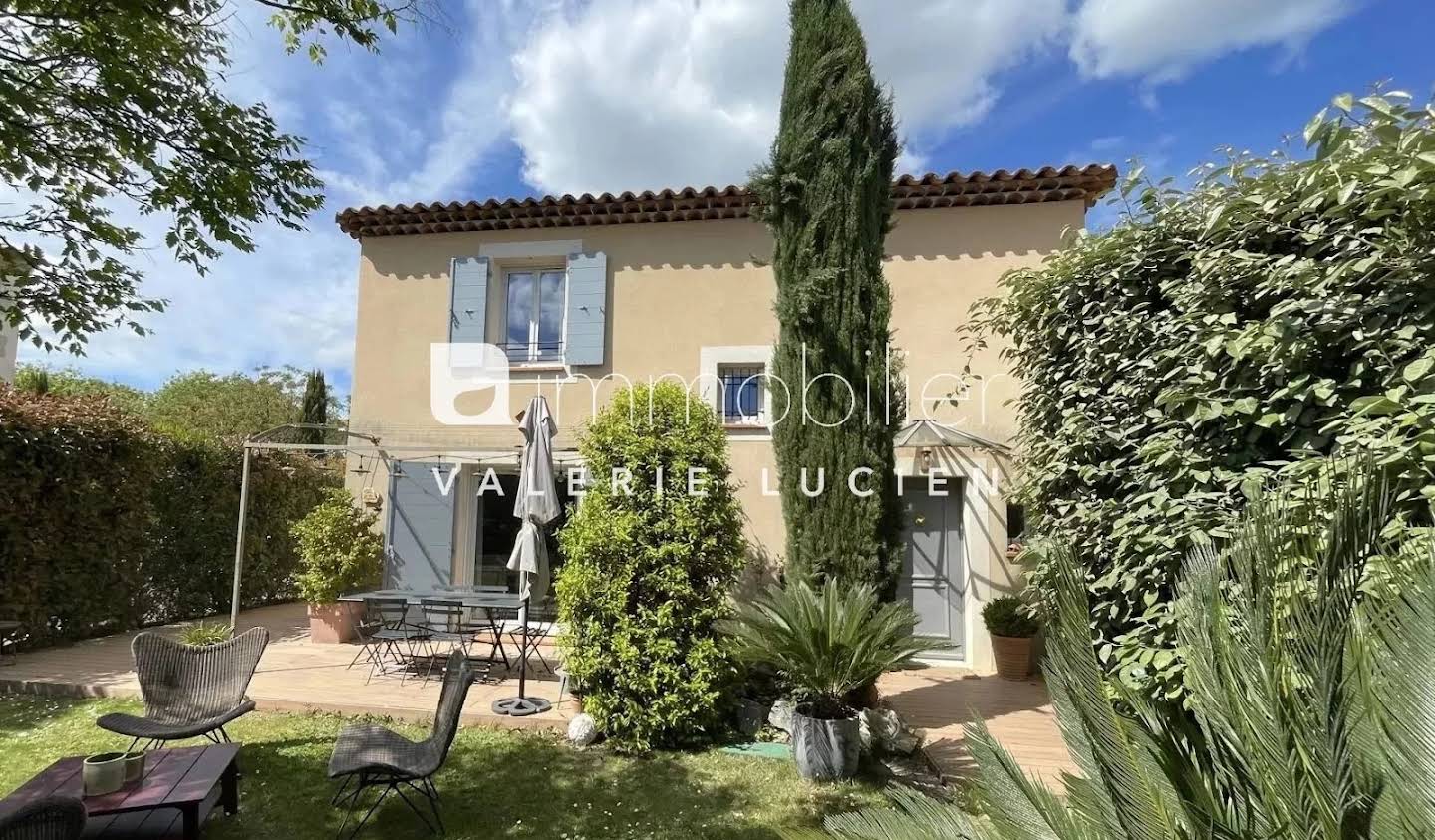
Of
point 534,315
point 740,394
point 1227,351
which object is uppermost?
point 534,315

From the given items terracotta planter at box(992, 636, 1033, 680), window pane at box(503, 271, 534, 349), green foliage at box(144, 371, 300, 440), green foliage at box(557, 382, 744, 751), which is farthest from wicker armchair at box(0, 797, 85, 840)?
green foliage at box(144, 371, 300, 440)

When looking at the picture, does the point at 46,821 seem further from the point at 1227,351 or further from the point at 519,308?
the point at 519,308

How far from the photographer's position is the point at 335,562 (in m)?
8.90

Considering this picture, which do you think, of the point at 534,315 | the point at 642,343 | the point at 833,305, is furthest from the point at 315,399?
the point at 833,305

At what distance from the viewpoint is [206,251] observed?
591 centimetres

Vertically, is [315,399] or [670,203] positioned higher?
[670,203]

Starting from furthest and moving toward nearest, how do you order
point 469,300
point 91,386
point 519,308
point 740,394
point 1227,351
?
point 91,386 < point 519,308 < point 469,300 < point 740,394 < point 1227,351

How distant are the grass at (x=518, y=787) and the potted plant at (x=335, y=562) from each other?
9.70 feet

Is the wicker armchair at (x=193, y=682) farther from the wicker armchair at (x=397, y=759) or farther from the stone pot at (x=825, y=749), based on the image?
the stone pot at (x=825, y=749)

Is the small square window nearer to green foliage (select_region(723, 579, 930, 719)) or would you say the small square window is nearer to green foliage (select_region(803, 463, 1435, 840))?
green foliage (select_region(723, 579, 930, 719))

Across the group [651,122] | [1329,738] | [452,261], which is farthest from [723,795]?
[651,122]

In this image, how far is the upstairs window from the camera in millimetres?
9688

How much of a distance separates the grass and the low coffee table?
42cm
